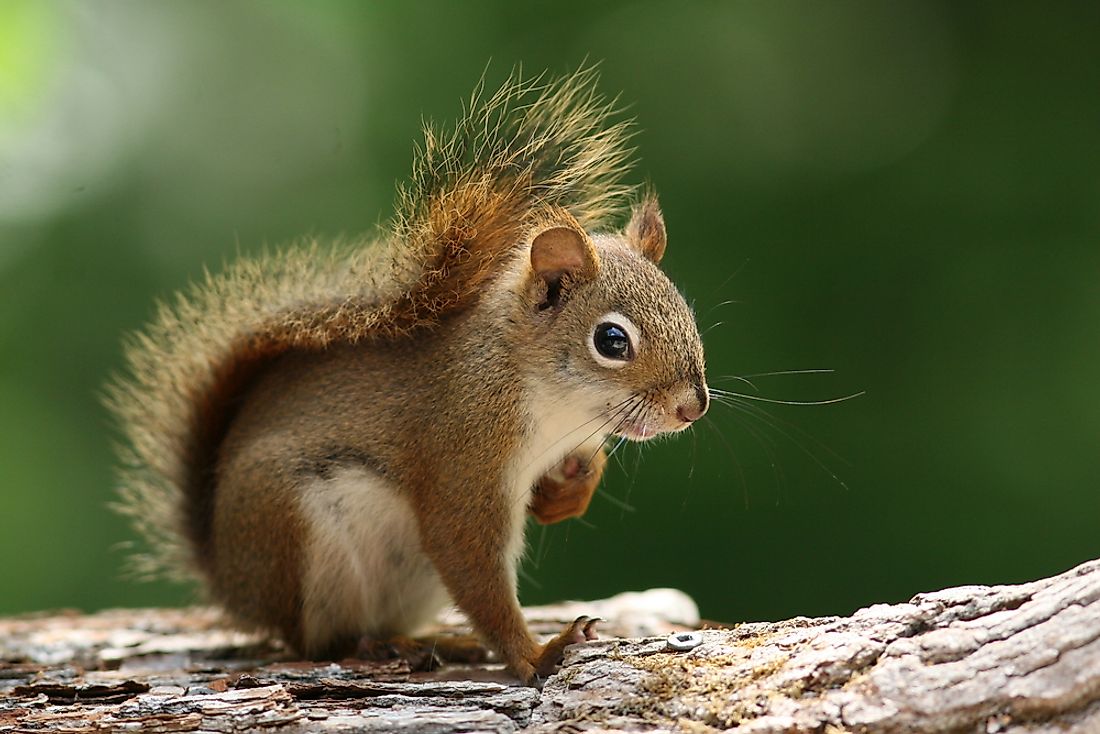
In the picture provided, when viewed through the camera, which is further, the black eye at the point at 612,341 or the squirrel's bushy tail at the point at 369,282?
the squirrel's bushy tail at the point at 369,282

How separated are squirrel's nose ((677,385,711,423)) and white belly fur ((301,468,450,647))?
61cm

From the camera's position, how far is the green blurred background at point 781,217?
3771 millimetres

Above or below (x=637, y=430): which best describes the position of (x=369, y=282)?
above

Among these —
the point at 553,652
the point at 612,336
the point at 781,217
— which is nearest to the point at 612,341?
the point at 612,336

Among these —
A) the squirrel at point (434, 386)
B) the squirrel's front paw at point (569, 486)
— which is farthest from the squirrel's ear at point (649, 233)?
the squirrel's front paw at point (569, 486)

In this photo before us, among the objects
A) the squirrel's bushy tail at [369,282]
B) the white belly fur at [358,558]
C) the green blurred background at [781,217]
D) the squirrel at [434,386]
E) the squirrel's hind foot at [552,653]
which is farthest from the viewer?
the green blurred background at [781,217]

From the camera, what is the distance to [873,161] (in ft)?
13.1

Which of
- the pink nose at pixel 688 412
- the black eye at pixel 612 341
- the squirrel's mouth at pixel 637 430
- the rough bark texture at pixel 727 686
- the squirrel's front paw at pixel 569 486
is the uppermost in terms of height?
the black eye at pixel 612 341

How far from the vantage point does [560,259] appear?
2.30m

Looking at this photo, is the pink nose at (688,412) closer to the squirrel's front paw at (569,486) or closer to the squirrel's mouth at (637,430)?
the squirrel's mouth at (637,430)

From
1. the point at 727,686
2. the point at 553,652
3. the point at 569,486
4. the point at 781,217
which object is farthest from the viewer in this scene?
the point at 781,217

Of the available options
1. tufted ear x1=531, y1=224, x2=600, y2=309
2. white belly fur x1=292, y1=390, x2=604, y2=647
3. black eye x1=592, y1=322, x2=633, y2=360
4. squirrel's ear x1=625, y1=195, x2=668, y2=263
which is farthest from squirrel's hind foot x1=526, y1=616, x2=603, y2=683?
squirrel's ear x1=625, y1=195, x2=668, y2=263

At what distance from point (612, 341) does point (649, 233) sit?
444 millimetres

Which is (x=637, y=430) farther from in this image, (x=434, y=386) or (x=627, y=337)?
(x=434, y=386)
